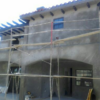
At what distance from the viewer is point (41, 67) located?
38.2ft

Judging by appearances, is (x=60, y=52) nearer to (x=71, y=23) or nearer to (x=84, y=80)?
(x=71, y=23)

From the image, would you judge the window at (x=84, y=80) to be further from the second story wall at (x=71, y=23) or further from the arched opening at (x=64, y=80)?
the second story wall at (x=71, y=23)

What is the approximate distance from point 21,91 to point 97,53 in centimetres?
590

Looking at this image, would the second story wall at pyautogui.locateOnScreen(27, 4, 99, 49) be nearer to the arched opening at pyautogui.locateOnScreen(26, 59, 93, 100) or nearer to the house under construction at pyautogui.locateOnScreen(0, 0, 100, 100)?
the house under construction at pyautogui.locateOnScreen(0, 0, 100, 100)

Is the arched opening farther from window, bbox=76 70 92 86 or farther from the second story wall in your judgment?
the second story wall

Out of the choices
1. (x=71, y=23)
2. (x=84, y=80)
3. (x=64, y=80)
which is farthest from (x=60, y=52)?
(x=64, y=80)

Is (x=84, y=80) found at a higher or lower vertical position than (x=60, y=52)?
lower

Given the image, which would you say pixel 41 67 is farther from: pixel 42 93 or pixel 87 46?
pixel 87 46

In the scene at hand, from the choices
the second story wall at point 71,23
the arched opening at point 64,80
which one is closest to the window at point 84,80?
Result: the arched opening at point 64,80

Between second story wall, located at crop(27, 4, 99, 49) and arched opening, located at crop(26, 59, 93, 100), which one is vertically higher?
second story wall, located at crop(27, 4, 99, 49)

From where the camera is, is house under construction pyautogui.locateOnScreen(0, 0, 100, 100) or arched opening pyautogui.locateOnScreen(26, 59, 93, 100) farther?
arched opening pyautogui.locateOnScreen(26, 59, 93, 100)

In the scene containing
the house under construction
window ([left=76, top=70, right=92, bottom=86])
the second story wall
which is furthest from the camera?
window ([left=76, top=70, right=92, bottom=86])

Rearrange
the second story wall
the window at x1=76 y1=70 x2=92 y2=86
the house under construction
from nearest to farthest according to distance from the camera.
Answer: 1. the house under construction
2. the second story wall
3. the window at x1=76 y1=70 x2=92 y2=86

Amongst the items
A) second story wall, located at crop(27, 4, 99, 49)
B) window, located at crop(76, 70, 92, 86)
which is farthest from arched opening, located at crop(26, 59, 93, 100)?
second story wall, located at crop(27, 4, 99, 49)
